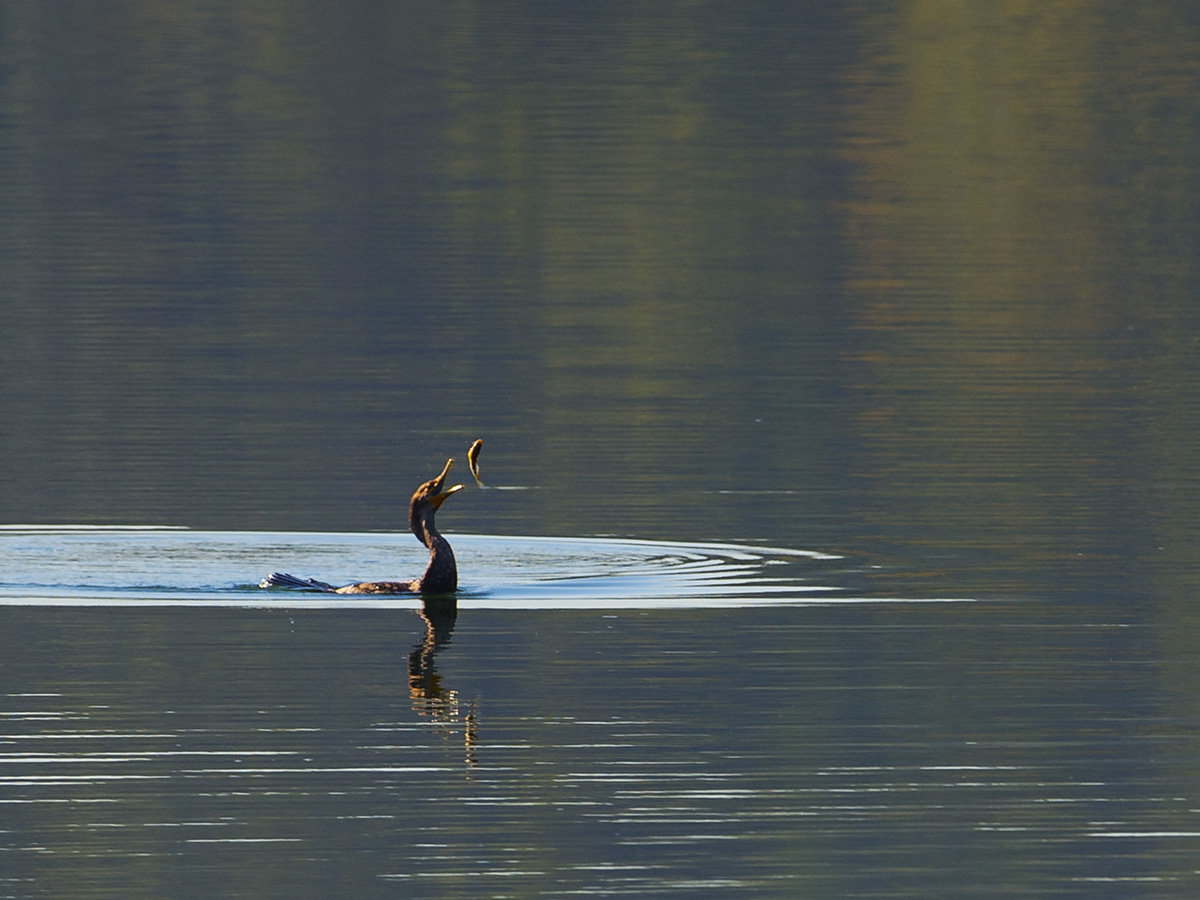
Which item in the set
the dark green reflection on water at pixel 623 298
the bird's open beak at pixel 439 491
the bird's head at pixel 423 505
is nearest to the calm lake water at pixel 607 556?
the dark green reflection on water at pixel 623 298

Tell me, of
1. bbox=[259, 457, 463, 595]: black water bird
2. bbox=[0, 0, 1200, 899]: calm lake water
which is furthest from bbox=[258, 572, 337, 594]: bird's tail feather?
bbox=[0, 0, 1200, 899]: calm lake water

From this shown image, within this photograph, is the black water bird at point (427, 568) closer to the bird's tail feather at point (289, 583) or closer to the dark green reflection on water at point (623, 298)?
the bird's tail feather at point (289, 583)

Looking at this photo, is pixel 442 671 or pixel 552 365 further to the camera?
pixel 552 365

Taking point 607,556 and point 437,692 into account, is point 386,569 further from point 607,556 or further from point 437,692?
point 437,692

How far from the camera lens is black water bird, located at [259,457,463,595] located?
19156mm

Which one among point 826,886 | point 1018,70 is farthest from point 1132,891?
point 1018,70

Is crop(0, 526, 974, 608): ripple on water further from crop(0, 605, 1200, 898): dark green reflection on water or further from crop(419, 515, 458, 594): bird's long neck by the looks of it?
crop(0, 605, 1200, 898): dark green reflection on water

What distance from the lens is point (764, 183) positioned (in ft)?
275

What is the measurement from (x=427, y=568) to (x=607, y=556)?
7.11ft

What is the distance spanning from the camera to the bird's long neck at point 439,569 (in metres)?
19.1

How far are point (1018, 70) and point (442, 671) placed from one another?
106m

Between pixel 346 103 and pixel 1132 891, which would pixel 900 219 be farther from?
pixel 1132 891

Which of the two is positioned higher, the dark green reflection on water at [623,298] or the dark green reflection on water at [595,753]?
the dark green reflection on water at [623,298]

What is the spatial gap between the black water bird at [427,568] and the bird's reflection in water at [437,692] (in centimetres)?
26
